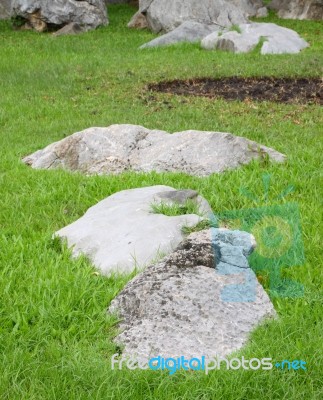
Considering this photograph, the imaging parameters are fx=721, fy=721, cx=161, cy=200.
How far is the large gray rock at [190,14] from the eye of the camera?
62.3 feet

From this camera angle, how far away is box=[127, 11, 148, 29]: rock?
791 inches

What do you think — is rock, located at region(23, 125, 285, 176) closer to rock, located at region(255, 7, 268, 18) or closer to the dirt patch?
the dirt patch

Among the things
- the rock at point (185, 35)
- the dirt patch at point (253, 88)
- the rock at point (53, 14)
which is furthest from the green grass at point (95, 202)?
the rock at point (53, 14)

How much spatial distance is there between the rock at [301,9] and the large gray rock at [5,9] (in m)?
8.23

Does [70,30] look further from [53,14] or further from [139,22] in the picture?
[139,22]

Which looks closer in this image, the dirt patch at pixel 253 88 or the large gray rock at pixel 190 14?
the dirt patch at pixel 253 88

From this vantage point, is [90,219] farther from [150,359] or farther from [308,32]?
[308,32]

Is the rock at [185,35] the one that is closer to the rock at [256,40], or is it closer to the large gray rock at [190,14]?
the rock at [256,40]

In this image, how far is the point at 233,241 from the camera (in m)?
4.27

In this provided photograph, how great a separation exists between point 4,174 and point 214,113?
3778mm

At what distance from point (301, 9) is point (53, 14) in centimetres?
770

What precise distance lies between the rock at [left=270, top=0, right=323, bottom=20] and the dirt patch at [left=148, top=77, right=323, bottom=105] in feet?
34.9
